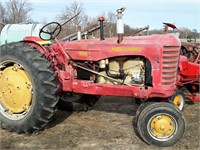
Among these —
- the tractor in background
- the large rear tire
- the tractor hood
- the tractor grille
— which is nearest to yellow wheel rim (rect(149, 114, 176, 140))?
the tractor grille

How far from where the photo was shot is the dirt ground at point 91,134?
3.91 m

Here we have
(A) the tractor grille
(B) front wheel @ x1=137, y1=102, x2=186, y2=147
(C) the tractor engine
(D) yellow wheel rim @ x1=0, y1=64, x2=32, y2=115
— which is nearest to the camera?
(B) front wheel @ x1=137, y1=102, x2=186, y2=147

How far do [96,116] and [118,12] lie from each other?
194cm

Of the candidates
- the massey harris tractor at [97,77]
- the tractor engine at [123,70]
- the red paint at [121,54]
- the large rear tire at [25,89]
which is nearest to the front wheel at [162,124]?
the massey harris tractor at [97,77]

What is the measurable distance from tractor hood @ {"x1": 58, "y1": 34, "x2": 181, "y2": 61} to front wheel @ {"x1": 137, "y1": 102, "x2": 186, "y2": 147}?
0.70 m

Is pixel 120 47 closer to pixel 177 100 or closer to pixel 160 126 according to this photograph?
pixel 160 126

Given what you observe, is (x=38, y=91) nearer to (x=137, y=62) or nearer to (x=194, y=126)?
(x=137, y=62)

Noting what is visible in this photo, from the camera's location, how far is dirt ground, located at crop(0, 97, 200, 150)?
3.91m

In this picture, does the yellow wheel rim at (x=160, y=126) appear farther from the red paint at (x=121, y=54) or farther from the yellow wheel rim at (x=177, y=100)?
the yellow wheel rim at (x=177, y=100)

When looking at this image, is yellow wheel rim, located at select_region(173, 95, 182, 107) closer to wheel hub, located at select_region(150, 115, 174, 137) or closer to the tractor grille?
the tractor grille

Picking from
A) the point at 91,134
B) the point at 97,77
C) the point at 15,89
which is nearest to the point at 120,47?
the point at 97,77

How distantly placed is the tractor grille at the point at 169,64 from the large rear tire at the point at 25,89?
144 centimetres

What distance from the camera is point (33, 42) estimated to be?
4.66 meters

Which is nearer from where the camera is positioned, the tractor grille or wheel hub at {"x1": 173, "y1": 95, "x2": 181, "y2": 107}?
the tractor grille
